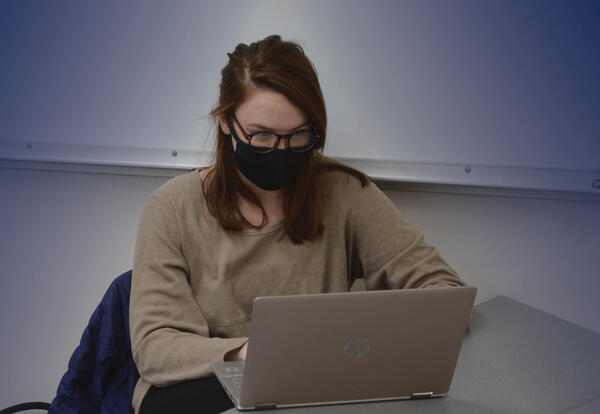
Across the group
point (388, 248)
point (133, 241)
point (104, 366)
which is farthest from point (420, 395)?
point (133, 241)

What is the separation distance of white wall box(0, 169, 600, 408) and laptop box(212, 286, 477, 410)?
80cm

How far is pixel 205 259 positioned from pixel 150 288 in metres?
0.16

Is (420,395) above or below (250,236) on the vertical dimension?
below

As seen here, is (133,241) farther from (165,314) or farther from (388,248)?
(388,248)

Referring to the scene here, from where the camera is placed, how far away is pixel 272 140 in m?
1.17

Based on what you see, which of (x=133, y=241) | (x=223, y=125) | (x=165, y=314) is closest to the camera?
(x=165, y=314)

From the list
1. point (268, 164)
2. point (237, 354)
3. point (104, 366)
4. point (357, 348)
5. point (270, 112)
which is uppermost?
point (270, 112)

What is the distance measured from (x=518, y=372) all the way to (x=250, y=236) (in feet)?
2.03

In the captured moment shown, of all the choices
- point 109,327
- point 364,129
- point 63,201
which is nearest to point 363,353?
point 109,327

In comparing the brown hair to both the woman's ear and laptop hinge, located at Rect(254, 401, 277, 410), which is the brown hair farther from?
laptop hinge, located at Rect(254, 401, 277, 410)

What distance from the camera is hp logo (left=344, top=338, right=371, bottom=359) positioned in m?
0.82

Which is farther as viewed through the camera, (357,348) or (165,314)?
(165,314)

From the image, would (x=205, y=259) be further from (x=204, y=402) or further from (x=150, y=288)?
(x=204, y=402)

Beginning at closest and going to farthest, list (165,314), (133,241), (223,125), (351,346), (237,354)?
1. (351,346)
2. (237,354)
3. (165,314)
4. (223,125)
5. (133,241)
